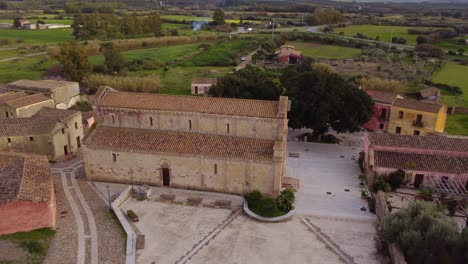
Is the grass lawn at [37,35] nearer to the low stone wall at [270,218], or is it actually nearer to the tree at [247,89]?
the tree at [247,89]

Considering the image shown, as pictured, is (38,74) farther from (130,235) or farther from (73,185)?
(130,235)

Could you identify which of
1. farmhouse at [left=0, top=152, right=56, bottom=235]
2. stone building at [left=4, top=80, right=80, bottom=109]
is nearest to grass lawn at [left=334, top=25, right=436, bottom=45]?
stone building at [left=4, top=80, right=80, bottom=109]

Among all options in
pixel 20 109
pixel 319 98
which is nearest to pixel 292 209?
pixel 319 98

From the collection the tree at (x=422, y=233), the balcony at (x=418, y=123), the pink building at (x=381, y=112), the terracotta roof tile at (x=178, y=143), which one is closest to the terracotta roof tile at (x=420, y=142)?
the balcony at (x=418, y=123)

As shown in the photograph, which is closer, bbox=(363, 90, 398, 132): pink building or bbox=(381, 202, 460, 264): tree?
bbox=(381, 202, 460, 264): tree

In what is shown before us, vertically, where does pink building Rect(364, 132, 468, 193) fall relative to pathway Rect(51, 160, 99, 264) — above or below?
above

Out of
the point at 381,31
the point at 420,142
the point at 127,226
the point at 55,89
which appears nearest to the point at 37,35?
the point at 55,89

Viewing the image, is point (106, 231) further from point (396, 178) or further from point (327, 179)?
point (396, 178)

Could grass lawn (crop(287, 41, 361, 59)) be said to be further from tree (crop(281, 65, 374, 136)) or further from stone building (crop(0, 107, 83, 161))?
stone building (crop(0, 107, 83, 161))
